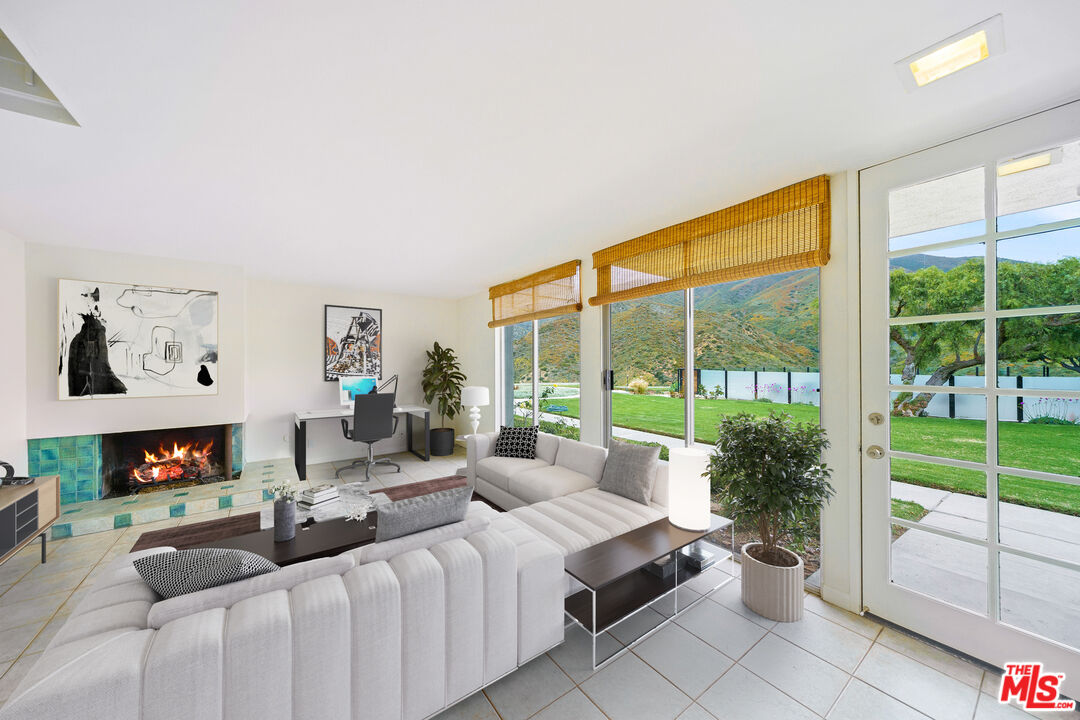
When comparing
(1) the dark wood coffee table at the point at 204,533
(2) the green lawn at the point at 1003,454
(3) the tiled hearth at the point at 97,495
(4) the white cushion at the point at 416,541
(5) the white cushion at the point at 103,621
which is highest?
(2) the green lawn at the point at 1003,454

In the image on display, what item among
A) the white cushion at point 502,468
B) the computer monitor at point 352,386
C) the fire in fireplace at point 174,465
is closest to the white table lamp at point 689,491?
the white cushion at point 502,468

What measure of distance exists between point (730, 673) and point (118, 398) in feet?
17.7

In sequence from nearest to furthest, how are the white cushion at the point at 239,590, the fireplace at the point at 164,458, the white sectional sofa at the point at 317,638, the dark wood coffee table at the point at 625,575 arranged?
the white sectional sofa at the point at 317,638
the white cushion at the point at 239,590
the dark wood coffee table at the point at 625,575
the fireplace at the point at 164,458

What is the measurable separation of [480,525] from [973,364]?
2524mm

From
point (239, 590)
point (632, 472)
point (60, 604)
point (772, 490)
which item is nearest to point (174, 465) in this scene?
point (60, 604)

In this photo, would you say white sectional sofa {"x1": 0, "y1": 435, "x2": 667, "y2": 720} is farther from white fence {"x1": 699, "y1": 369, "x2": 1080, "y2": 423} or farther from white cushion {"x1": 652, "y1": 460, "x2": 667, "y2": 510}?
white fence {"x1": 699, "y1": 369, "x2": 1080, "y2": 423}

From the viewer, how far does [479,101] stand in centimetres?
158

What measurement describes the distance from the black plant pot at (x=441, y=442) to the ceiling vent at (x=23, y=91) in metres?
4.57

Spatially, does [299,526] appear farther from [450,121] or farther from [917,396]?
[917,396]

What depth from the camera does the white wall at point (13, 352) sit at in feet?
9.76

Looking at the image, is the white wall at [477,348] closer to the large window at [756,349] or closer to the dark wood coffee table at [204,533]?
the dark wood coffee table at [204,533]

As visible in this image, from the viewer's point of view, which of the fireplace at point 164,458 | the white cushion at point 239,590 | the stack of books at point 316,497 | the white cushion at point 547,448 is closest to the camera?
the white cushion at point 239,590

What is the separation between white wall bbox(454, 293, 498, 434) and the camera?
18.3 feet

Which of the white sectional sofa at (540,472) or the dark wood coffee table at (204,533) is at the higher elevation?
the white sectional sofa at (540,472)
